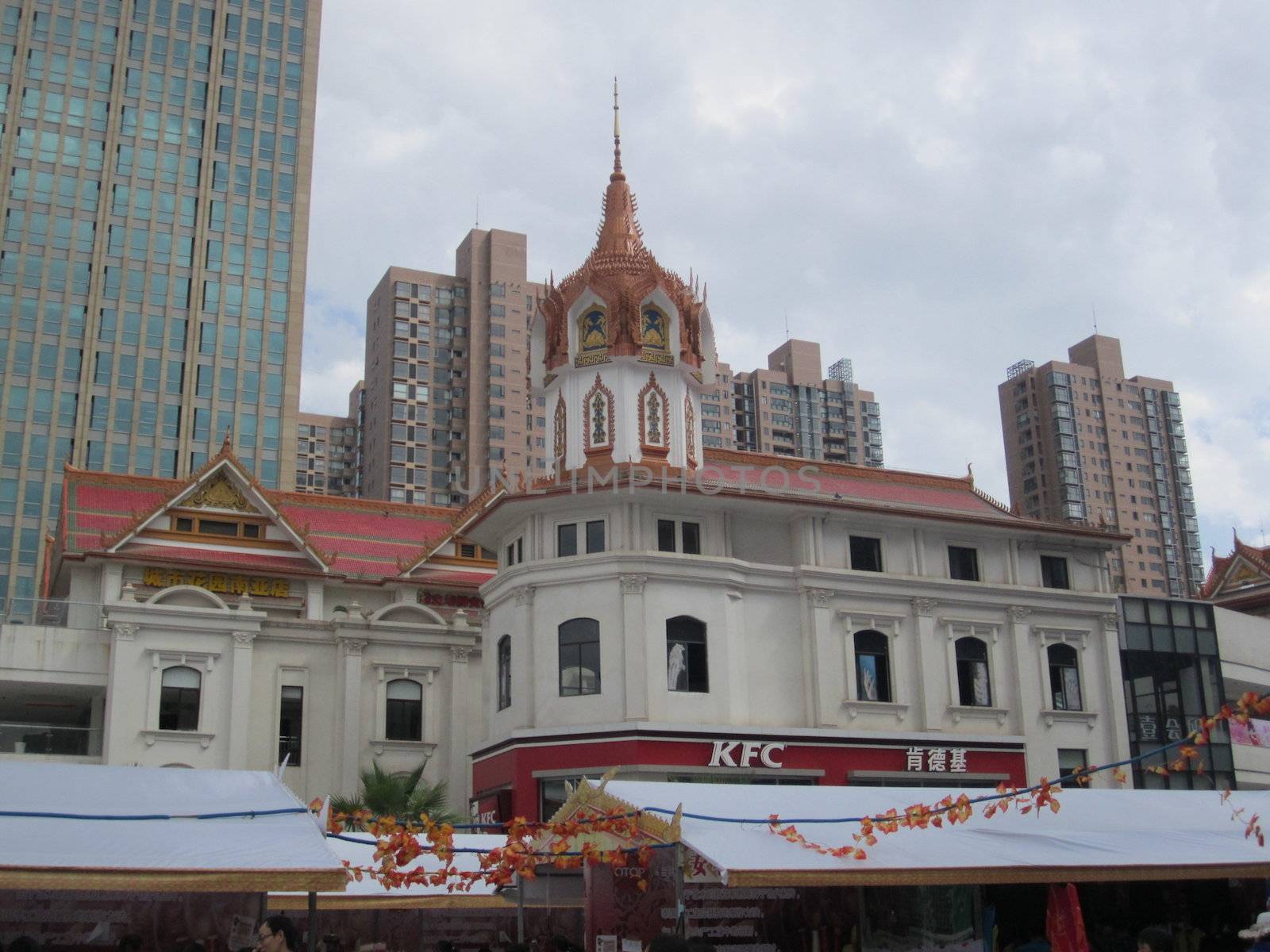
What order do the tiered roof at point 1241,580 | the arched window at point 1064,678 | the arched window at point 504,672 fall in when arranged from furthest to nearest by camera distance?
the tiered roof at point 1241,580
the arched window at point 1064,678
the arched window at point 504,672

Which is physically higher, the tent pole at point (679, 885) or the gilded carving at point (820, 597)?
the gilded carving at point (820, 597)

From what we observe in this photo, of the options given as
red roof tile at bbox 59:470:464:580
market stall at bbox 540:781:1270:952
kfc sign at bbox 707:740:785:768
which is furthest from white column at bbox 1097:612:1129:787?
market stall at bbox 540:781:1270:952

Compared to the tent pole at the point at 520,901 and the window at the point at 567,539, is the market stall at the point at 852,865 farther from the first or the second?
the window at the point at 567,539

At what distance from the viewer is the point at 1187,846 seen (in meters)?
18.2

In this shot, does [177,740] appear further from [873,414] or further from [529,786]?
[873,414]

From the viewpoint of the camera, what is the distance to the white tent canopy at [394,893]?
788 inches

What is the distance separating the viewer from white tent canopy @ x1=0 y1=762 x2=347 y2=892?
41.9 ft

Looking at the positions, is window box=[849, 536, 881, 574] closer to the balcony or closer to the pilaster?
the pilaster

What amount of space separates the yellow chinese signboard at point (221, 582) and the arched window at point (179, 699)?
10.9 ft

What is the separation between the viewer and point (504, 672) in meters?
38.0

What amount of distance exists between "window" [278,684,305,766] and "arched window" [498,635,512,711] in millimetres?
8180

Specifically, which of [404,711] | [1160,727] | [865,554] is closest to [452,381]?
[404,711]

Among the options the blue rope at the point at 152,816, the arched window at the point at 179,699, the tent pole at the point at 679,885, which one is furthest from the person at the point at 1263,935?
the arched window at the point at 179,699

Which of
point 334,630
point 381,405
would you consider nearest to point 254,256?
point 381,405
